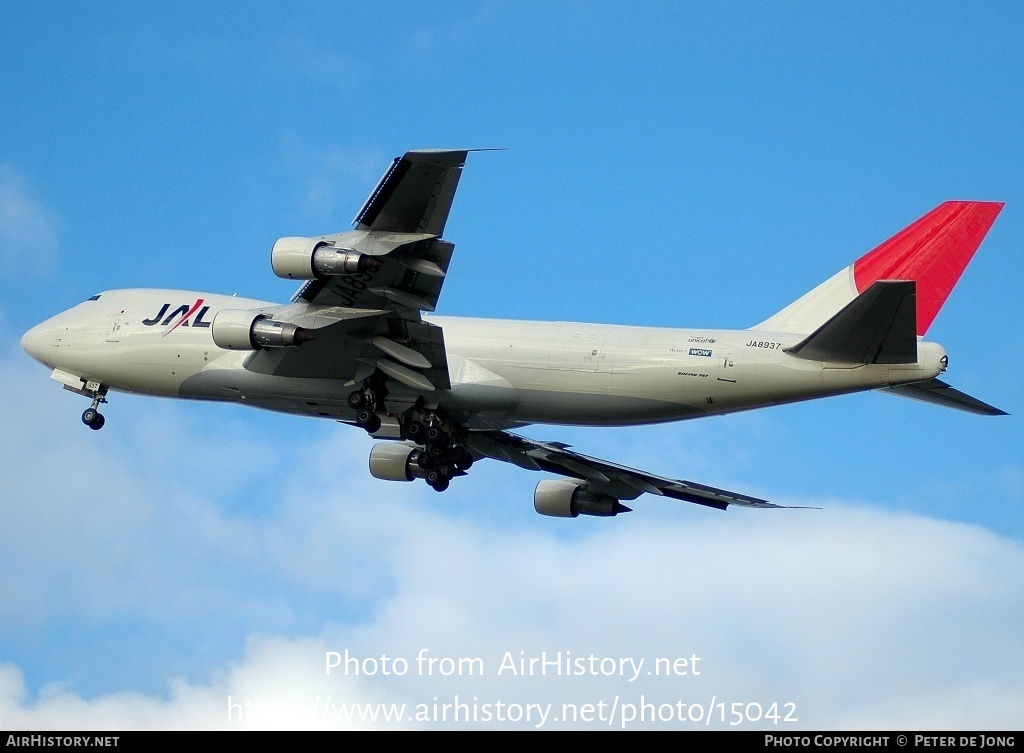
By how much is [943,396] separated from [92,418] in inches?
973

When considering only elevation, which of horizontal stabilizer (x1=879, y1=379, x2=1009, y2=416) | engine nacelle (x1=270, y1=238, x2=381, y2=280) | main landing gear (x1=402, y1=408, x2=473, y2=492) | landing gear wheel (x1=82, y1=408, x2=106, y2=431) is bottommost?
horizontal stabilizer (x1=879, y1=379, x2=1009, y2=416)

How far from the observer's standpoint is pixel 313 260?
32250 mm

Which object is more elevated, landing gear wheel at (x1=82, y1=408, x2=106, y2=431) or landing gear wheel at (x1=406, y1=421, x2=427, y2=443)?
landing gear wheel at (x1=82, y1=408, x2=106, y2=431)

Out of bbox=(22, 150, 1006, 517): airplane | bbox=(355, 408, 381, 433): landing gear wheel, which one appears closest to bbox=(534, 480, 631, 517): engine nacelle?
bbox=(22, 150, 1006, 517): airplane

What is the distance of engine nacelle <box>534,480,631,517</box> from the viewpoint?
144 ft

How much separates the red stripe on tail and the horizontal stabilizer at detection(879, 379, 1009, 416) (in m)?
2.15

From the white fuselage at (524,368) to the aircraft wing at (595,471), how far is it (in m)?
3.03

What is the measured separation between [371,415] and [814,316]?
12273 millimetres

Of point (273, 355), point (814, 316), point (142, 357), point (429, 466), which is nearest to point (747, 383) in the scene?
point (814, 316)

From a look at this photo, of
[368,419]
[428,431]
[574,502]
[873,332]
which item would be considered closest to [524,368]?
[428,431]

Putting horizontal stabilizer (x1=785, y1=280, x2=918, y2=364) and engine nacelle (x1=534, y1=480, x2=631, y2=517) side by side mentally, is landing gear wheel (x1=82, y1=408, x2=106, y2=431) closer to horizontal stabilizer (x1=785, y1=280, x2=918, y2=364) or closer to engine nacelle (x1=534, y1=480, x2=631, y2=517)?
engine nacelle (x1=534, y1=480, x2=631, y2=517)
